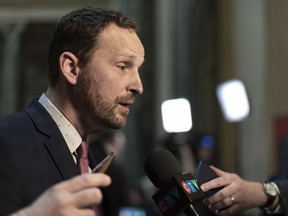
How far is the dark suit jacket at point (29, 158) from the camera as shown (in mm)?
1537

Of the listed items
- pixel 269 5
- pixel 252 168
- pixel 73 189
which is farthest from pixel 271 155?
pixel 73 189

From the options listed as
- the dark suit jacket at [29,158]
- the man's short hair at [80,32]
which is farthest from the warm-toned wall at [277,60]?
the dark suit jacket at [29,158]

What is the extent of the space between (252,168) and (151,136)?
2.64 metres

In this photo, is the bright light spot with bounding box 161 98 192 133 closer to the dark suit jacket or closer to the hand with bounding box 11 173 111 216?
the dark suit jacket

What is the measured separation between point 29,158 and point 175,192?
0.43m

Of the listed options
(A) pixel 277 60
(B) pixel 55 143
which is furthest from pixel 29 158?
(A) pixel 277 60

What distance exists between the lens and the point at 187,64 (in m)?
8.66

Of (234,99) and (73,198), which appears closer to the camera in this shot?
(73,198)

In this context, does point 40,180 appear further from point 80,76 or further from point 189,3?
point 189,3

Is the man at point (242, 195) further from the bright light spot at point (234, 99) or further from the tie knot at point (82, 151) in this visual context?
the bright light spot at point (234, 99)

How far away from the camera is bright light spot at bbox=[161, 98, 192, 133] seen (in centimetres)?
742

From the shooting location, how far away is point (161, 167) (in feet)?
5.67

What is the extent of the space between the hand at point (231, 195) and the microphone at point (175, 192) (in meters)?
0.19

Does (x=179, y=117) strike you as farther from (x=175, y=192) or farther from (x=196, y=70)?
(x=175, y=192)
